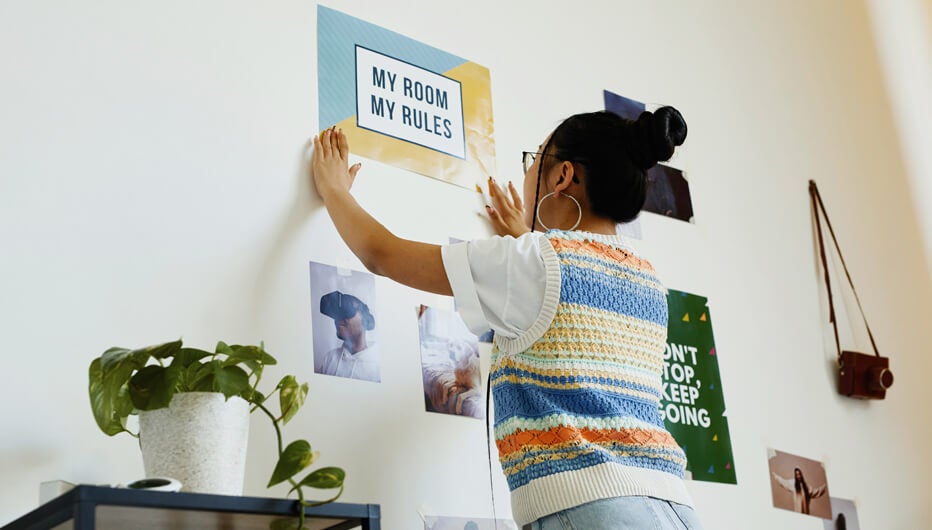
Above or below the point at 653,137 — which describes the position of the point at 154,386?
below

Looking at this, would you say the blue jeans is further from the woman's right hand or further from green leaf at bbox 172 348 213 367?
the woman's right hand

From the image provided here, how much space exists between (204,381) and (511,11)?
3.73 ft

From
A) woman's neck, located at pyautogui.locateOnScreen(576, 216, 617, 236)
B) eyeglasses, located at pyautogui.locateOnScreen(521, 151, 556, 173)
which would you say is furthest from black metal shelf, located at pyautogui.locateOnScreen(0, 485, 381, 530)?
eyeglasses, located at pyautogui.locateOnScreen(521, 151, 556, 173)

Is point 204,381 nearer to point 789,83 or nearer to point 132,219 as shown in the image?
point 132,219

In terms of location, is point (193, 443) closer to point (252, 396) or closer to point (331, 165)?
point (252, 396)

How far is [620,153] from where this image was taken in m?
1.57

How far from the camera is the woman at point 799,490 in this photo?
2.13 meters

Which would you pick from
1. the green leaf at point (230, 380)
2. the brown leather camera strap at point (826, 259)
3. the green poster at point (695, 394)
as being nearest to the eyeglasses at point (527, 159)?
the green poster at point (695, 394)

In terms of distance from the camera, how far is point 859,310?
2516 millimetres

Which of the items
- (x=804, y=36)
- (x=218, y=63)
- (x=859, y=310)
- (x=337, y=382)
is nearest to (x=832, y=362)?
(x=859, y=310)

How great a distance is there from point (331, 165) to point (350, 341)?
26 centimetres

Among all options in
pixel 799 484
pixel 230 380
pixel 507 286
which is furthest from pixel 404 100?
pixel 799 484

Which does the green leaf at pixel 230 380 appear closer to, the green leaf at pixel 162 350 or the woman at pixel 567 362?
the green leaf at pixel 162 350

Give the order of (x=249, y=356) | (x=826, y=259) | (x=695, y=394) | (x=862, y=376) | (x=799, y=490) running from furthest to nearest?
1. (x=826, y=259)
2. (x=862, y=376)
3. (x=799, y=490)
4. (x=695, y=394)
5. (x=249, y=356)
